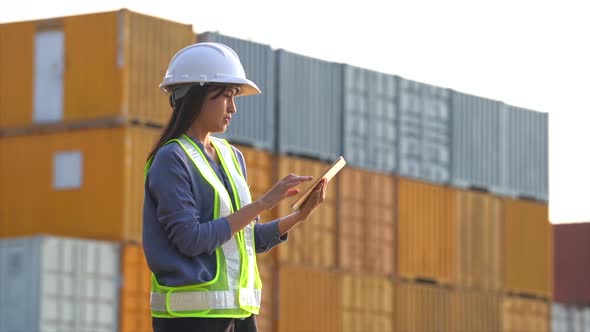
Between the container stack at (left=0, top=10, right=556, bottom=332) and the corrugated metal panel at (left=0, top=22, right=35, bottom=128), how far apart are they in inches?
2.1

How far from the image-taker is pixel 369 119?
49.0m

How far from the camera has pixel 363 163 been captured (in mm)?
48281

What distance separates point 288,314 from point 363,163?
5.40 metres

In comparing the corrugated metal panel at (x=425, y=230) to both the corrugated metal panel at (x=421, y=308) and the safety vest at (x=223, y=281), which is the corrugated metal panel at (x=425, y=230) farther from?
the safety vest at (x=223, y=281)

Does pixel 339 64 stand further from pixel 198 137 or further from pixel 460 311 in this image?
pixel 198 137

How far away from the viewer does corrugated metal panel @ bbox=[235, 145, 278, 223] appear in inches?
1709

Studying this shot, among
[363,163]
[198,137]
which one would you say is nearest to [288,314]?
[363,163]

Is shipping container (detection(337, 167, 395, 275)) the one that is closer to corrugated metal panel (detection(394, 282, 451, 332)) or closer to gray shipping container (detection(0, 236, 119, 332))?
corrugated metal panel (detection(394, 282, 451, 332))

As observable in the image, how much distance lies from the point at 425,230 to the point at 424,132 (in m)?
2.83

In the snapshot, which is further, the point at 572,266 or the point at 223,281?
the point at 572,266

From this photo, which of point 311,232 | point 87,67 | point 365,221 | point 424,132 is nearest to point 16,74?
point 87,67

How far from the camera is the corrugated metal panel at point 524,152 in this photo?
54.6 m

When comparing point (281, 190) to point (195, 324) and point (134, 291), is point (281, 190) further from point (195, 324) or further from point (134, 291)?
Result: point (134, 291)

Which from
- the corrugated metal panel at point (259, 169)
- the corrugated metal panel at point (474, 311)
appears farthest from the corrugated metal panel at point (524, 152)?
the corrugated metal panel at point (259, 169)
